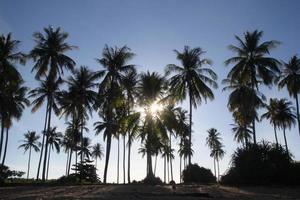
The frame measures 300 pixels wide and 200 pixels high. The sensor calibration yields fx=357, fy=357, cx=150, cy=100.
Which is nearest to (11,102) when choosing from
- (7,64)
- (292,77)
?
(7,64)

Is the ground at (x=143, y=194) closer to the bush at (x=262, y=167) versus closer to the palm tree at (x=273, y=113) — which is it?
the bush at (x=262, y=167)

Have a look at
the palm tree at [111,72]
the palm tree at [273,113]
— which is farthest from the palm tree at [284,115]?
the palm tree at [111,72]

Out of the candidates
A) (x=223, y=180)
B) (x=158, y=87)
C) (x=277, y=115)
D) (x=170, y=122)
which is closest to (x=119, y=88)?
(x=158, y=87)

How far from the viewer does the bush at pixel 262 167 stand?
25144 mm

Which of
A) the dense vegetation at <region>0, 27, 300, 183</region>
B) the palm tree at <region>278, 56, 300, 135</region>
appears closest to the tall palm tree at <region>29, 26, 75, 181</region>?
the dense vegetation at <region>0, 27, 300, 183</region>

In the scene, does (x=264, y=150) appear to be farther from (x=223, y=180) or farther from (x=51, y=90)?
(x=51, y=90)

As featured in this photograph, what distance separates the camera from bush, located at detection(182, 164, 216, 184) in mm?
37188

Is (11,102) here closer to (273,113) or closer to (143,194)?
(143,194)

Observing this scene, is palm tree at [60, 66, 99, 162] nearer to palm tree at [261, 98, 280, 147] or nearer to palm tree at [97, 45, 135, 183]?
palm tree at [97, 45, 135, 183]

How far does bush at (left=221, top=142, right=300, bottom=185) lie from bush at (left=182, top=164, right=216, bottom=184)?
9231 mm

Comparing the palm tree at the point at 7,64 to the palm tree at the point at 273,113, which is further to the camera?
the palm tree at the point at 273,113

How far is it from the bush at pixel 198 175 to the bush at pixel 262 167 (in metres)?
9.23

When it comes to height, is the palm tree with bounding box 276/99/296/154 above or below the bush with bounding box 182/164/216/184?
above

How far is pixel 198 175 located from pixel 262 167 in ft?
42.9
